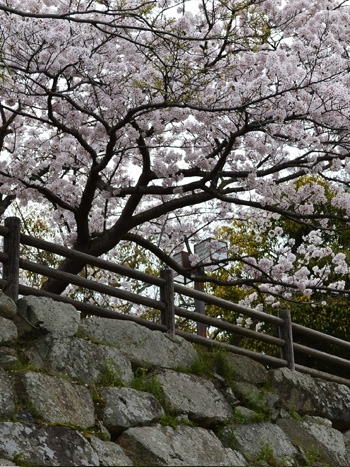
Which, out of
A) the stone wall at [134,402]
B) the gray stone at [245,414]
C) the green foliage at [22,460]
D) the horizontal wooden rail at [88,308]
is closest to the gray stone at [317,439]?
the stone wall at [134,402]

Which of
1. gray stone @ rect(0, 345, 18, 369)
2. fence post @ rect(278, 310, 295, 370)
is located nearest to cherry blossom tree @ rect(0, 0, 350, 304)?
fence post @ rect(278, 310, 295, 370)

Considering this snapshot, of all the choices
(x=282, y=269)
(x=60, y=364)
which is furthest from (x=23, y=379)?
(x=282, y=269)

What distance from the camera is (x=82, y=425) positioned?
259 inches

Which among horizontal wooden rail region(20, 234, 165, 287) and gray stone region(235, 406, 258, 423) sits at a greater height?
horizontal wooden rail region(20, 234, 165, 287)

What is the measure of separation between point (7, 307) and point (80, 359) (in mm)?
847

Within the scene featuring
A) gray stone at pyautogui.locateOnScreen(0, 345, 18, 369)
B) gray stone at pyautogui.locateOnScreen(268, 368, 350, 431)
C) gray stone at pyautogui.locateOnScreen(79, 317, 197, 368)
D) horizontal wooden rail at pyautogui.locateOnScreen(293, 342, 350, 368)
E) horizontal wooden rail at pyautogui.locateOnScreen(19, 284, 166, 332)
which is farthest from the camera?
horizontal wooden rail at pyautogui.locateOnScreen(293, 342, 350, 368)

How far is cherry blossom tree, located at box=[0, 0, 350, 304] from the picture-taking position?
801 centimetres

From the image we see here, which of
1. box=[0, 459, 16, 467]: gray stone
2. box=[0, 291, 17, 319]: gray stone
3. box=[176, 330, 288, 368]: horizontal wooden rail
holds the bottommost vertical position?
box=[0, 459, 16, 467]: gray stone

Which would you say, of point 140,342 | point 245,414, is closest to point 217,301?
point 245,414

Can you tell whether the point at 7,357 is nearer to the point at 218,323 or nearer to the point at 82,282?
the point at 82,282

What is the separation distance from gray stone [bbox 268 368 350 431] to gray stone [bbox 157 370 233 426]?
3.86 feet

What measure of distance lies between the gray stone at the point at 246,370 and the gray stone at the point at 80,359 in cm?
177

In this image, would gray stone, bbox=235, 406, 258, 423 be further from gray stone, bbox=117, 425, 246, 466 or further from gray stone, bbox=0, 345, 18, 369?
gray stone, bbox=0, 345, 18, 369

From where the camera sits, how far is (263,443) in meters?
8.38
